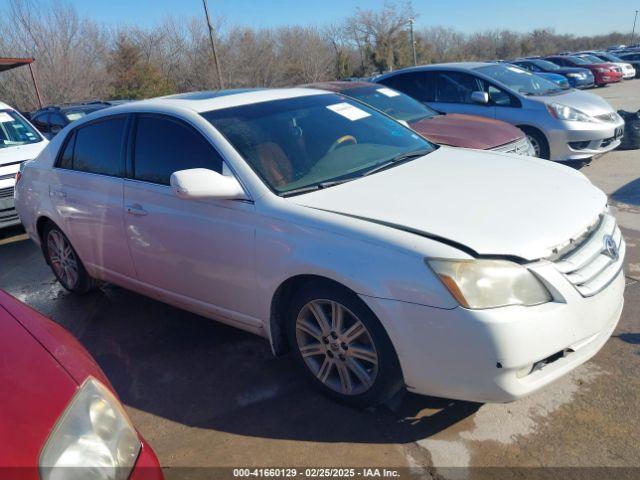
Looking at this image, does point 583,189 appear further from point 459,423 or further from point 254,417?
point 254,417

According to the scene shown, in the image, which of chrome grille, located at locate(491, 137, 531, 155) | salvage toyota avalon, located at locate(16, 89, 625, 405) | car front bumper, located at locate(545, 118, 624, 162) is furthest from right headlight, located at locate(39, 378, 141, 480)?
car front bumper, located at locate(545, 118, 624, 162)

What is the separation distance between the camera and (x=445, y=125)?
258 inches

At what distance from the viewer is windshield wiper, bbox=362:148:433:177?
336 cm

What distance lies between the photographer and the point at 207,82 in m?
38.8

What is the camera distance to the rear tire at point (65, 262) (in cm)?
468

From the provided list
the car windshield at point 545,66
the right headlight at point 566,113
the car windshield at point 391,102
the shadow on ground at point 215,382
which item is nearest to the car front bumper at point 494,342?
the shadow on ground at point 215,382

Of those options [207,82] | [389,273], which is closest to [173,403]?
[389,273]

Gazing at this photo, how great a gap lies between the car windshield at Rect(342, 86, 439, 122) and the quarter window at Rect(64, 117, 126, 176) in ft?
12.1

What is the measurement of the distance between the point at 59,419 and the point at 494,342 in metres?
1.61

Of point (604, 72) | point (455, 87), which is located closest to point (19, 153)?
point (455, 87)

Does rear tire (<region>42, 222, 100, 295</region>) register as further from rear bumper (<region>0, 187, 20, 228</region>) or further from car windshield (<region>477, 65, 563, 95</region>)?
car windshield (<region>477, 65, 563, 95</region>)

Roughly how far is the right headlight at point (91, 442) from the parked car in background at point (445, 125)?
4707 mm

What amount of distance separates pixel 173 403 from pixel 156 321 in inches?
46.7

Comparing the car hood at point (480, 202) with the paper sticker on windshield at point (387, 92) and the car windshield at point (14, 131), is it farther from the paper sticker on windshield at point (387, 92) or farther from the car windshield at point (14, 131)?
the car windshield at point (14, 131)
